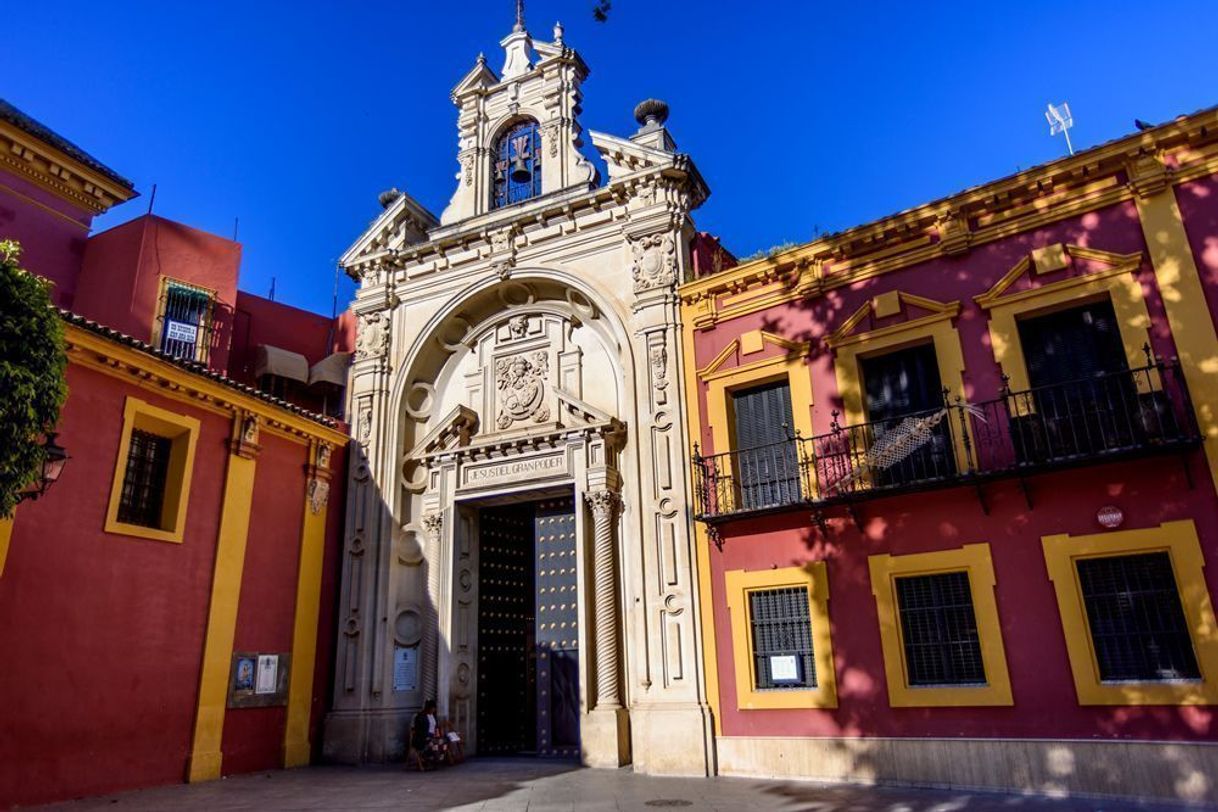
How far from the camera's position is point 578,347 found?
1430 centimetres

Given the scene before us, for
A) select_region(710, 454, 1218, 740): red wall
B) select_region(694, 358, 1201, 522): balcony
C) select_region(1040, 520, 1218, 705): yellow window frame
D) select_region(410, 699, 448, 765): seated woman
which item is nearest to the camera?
select_region(1040, 520, 1218, 705): yellow window frame

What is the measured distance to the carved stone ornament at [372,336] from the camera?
1580cm

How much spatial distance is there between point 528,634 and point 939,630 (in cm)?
760

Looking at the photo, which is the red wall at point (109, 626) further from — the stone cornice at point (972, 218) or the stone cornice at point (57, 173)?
the stone cornice at point (972, 218)

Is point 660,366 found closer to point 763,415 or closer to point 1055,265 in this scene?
point 763,415

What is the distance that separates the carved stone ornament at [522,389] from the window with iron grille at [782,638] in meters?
5.14

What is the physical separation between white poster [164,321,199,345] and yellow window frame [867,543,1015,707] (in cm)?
1245

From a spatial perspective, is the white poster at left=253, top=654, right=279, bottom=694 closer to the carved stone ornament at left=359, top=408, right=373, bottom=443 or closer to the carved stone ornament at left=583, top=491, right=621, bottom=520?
the carved stone ornament at left=359, top=408, right=373, bottom=443

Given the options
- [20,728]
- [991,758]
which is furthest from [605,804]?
[20,728]

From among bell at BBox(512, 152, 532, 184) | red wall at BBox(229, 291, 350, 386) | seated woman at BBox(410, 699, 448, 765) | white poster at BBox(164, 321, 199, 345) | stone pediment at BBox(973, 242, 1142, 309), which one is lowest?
seated woman at BBox(410, 699, 448, 765)

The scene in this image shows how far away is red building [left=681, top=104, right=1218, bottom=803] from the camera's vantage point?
855cm

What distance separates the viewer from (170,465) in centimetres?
1207

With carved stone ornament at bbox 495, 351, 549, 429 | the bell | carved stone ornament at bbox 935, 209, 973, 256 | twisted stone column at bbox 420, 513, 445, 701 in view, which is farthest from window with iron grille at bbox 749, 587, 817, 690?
the bell

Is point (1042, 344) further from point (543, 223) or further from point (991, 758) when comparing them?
point (543, 223)
